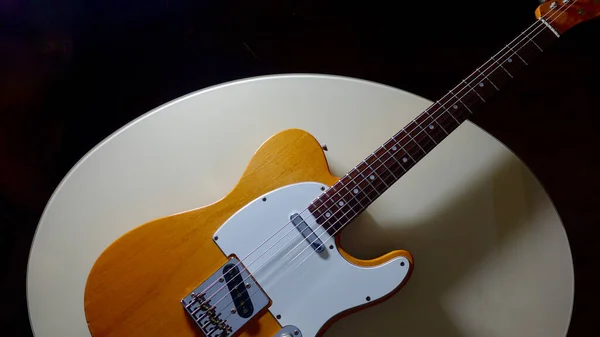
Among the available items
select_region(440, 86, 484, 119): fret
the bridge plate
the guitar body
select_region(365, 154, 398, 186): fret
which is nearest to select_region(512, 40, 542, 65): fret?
select_region(440, 86, 484, 119): fret

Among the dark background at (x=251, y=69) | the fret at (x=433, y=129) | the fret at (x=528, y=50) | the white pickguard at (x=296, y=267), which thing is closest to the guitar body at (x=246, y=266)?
the white pickguard at (x=296, y=267)

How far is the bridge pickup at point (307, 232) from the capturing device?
917 mm

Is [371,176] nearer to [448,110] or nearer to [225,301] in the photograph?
[448,110]

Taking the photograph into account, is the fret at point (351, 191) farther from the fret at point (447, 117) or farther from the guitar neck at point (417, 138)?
the fret at point (447, 117)

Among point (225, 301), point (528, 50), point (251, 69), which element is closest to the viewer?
point (225, 301)

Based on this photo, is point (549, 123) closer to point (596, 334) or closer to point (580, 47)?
point (580, 47)

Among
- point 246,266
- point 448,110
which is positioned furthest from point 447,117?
point 246,266

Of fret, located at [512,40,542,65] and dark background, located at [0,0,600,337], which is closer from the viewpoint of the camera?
fret, located at [512,40,542,65]

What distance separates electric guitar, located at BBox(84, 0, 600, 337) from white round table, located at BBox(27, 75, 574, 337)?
0.11 metres

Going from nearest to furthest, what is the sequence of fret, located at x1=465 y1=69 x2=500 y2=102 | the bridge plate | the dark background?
the bridge plate < fret, located at x1=465 y1=69 x2=500 y2=102 < the dark background

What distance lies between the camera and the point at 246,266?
0.91 metres

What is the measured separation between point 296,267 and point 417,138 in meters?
0.33

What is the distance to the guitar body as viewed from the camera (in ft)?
2.86

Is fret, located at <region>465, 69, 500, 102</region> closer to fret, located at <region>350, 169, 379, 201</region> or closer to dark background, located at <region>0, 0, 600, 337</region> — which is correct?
fret, located at <region>350, 169, 379, 201</region>
